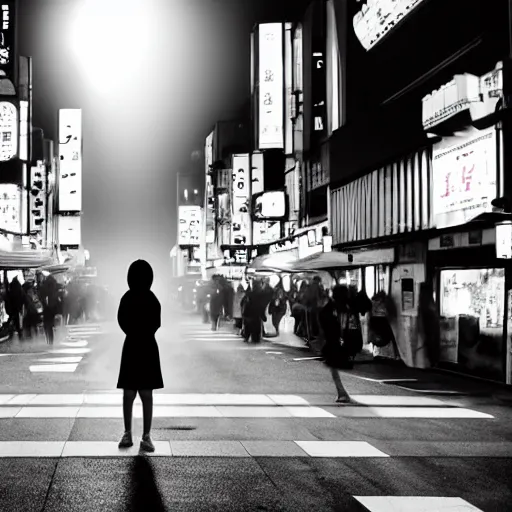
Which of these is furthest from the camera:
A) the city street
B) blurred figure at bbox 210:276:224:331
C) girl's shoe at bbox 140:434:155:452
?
blurred figure at bbox 210:276:224:331

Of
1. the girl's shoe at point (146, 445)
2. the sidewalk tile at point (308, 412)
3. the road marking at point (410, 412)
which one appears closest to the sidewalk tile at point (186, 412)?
the sidewalk tile at point (308, 412)

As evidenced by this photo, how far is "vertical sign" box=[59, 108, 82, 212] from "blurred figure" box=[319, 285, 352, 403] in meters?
40.7

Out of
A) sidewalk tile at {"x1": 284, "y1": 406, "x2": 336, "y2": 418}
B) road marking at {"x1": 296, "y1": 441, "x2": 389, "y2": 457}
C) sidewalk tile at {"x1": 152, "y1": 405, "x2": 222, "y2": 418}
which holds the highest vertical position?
road marking at {"x1": 296, "y1": 441, "x2": 389, "y2": 457}

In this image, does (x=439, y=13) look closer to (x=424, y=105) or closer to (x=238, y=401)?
(x=424, y=105)

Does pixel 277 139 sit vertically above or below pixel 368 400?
above

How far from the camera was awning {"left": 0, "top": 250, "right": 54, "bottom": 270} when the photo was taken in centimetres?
2528

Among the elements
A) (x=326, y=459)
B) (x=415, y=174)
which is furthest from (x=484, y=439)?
(x=415, y=174)

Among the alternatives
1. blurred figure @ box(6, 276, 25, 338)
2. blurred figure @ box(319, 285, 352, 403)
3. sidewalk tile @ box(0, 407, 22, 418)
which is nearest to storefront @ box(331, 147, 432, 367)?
blurred figure @ box(319, 285, 352, 403)

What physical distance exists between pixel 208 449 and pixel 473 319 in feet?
32.4

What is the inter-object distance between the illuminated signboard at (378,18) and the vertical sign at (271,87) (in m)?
9.74

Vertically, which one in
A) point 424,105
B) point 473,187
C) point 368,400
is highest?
point 424,105

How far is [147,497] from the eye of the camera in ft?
22.7

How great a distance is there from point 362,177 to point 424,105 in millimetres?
9478

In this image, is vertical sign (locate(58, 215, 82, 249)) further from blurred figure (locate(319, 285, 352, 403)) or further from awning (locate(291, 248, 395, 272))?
blurred figure (locate(319, 285, 352, 403))
